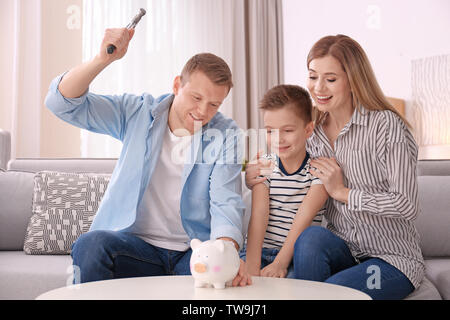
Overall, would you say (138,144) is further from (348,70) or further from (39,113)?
(39,113)

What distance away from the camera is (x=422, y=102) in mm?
3566

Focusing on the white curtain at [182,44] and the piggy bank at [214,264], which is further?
the white curtain at [182,44]

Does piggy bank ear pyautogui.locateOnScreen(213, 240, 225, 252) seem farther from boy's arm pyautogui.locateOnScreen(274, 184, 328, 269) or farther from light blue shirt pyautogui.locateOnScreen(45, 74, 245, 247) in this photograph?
boy's arm pyautogui.locateOnScreen(274, 184, 328, 269)

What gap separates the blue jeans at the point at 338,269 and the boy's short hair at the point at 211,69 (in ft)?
1.55

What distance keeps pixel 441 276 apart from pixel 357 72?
2.19 ft

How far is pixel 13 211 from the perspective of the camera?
81.4 inches

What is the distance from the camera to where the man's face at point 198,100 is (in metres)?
1.45

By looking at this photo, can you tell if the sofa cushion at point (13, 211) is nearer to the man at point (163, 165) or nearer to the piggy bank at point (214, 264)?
the man at point (163, 165)

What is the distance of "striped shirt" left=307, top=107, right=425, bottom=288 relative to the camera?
141cm

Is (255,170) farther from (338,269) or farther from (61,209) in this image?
(61,209)

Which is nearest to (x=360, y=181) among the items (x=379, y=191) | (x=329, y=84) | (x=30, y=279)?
(x=379, y=191)

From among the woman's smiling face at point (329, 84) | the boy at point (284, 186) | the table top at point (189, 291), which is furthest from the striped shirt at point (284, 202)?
the table top at point (189, 291)

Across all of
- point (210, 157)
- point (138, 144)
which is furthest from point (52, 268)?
point (210, 157)

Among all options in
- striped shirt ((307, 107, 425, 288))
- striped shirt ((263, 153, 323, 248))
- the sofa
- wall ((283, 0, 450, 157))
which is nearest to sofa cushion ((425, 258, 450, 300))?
the sofa
